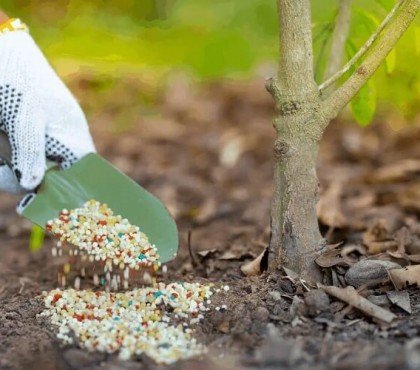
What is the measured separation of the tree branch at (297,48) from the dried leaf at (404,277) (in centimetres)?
46

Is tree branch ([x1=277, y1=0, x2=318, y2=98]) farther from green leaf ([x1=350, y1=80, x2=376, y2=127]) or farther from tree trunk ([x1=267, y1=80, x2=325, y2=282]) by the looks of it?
green leaf ([x1=350, y1=80, x2=376, y2=127])

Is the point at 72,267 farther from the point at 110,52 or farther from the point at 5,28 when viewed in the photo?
the point at 110,52

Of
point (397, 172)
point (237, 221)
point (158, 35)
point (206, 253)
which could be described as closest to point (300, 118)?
point (206, 253)

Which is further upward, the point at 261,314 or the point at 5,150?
the point at 5,150

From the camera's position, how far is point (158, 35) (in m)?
5.32

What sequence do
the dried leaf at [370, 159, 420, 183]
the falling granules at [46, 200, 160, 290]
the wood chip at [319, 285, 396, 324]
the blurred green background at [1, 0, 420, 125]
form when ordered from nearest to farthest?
the wood chip at [319, 285, 396, 324]
the falling granules at [46, 200, 160, 290]
the dried leaf at [370, 159, 420, 183]
the blurred green background at [1, 0, 420, 125]

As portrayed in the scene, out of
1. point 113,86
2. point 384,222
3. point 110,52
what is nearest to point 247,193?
point 384,222

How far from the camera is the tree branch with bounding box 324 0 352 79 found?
6.43 feet

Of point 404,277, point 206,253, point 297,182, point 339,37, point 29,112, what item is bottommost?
point 404,277

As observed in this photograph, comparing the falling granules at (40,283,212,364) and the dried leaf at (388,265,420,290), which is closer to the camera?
the falling granules at (40,283,212,364)

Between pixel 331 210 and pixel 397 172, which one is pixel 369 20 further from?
pixel 397 172

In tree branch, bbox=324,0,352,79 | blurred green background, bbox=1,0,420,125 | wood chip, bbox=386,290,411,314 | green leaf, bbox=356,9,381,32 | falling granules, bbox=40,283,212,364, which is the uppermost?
blurred green background, bbox=1,0,420,125

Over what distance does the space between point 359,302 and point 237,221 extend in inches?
49.1

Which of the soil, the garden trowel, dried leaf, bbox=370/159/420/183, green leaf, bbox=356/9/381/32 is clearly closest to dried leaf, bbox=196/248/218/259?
the soil
